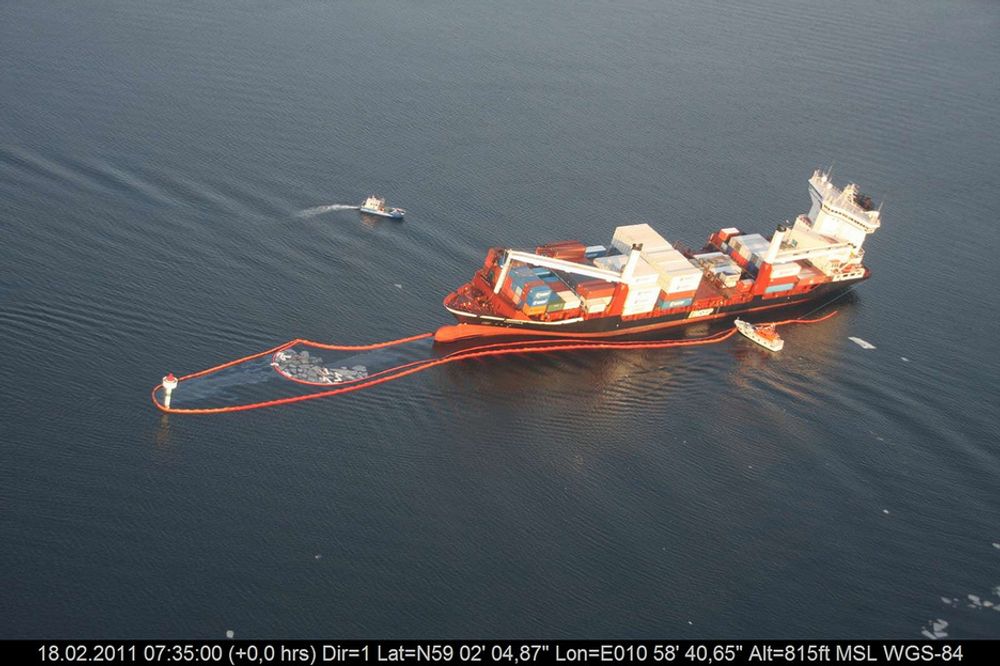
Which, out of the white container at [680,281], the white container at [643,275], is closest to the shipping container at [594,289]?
the white container at [643,275]

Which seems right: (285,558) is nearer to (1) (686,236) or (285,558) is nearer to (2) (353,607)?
(2) (353,607)

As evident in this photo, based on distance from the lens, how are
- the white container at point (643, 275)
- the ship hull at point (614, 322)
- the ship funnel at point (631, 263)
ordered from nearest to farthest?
the ship hull at point (614, 322), the ship funnel at point (631, 263), the white container at point (643, 275)

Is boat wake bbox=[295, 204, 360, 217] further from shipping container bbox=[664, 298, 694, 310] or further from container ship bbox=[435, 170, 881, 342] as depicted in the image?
shipping container bbox=[664, 298, 694, 310]

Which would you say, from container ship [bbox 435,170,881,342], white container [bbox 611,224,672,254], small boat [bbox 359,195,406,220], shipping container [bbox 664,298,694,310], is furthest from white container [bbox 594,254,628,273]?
small boat [bbox 359,195,406,220]

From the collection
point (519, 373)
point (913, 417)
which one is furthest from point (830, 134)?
point (519, 373)

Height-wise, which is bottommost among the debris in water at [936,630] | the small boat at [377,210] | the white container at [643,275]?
the debris in water at [936,630]

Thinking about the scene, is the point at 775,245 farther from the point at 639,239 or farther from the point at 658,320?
the point at 658,320

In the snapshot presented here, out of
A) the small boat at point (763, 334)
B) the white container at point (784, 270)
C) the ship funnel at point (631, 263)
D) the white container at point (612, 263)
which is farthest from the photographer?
the white container at point (784, 270)

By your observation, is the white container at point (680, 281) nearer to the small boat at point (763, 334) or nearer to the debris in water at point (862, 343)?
the small boat at point (763, 334)
